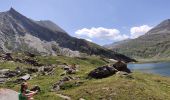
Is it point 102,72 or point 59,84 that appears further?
point 102,72

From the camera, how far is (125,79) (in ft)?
194

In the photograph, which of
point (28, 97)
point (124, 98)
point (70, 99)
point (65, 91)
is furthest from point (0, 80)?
point (28, 97)

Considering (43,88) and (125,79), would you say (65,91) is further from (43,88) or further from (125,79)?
(125,79)

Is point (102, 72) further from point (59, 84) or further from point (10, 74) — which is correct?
point (10, 74)

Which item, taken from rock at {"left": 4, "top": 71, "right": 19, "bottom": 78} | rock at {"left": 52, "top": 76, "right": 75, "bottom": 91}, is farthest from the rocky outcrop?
rock at {"left": 4, "top": 71, "right": 19, "bottom": 78}

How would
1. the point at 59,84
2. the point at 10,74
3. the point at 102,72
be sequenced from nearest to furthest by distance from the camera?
1. the point at 59,84
2. the point at 102,72
3. the point at 10,74

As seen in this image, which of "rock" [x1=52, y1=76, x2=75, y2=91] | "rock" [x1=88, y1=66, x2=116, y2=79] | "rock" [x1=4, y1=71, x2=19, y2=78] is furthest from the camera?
"rock" [x1=4, y1=71, x2=19, y2=78]

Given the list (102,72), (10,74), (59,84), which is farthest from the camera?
(10,74)

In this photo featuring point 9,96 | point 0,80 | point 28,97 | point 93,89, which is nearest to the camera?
point 28,97

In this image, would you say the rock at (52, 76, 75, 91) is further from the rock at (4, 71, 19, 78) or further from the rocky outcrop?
the rock at (4, 71, 19, 78)

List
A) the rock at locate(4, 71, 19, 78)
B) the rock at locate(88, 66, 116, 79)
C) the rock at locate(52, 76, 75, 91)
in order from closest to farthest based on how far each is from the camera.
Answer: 1. the rock at locate(52, 76, 75, 91)
2. the rock at locate(88, 66, 116, 79)
3. the rock at locate(4, 71, 19, 78)

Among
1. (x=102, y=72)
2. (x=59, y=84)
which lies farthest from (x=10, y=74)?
(x=59, y=84)

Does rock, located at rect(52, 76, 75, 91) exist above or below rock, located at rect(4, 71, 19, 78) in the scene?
below

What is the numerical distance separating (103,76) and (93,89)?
13.5 metres
